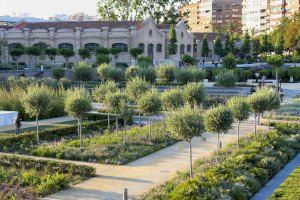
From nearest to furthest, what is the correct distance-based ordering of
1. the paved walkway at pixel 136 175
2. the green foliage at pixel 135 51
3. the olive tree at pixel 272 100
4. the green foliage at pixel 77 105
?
the paved walkway at pixel 136 175 → the green foliage at pixel 77 105 → the olive tree at pixel 272 100 → the green foliage at pixel 135 51

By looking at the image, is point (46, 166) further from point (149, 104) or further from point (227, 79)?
point (227, 79)

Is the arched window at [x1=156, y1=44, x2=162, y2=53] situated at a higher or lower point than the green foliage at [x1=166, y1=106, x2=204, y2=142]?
higher

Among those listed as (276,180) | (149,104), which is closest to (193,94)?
(149,104)

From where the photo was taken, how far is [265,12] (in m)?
172

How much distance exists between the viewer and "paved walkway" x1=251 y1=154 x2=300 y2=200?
17.8 meters

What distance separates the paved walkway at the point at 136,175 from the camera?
18.2 meters

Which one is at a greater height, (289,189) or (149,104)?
(149,104)

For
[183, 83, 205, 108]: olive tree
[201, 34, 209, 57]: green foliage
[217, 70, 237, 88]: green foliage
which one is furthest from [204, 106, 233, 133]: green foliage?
[201, 34, 209, 57]: green foliage

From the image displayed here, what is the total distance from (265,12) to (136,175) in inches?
6298

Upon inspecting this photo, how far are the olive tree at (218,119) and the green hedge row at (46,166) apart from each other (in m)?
5.44

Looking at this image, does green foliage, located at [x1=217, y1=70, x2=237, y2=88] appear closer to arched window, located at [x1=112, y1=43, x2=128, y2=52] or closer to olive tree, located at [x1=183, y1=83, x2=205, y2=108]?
olive tree, located at [x1=183, y1=83, x2=205, y2=108]

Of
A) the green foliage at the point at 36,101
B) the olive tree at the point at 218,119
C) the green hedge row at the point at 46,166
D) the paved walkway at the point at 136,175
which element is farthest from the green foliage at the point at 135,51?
the olive tree at the point at 218,119

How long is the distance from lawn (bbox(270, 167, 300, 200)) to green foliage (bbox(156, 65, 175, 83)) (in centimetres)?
2992

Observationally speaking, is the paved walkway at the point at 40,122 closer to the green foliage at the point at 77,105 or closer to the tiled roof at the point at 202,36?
the green foliage at the point at 77,105
